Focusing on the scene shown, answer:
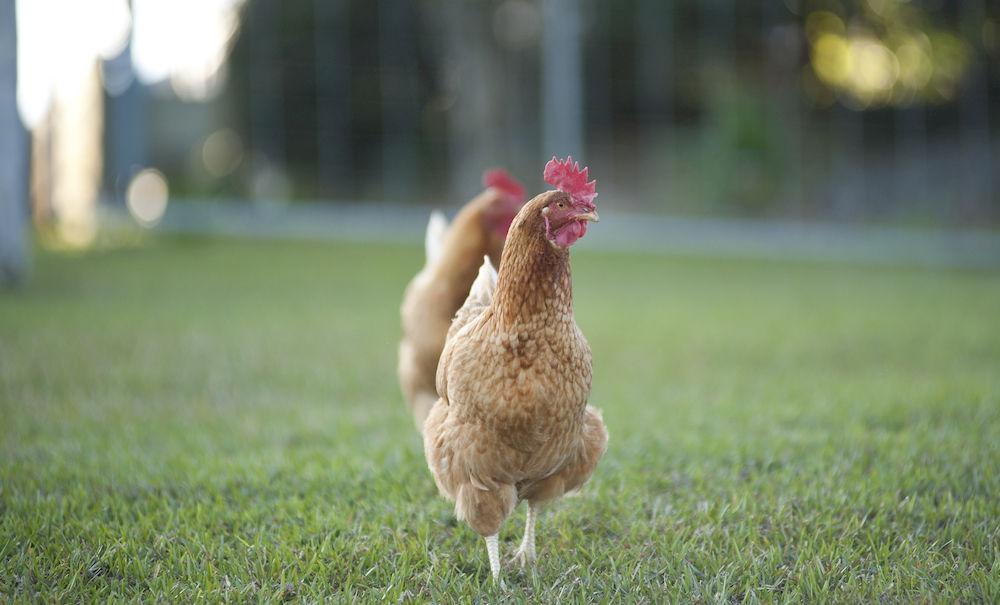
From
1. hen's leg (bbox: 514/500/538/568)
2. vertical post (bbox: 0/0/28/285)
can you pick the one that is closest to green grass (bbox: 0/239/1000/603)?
hen's leg (bbox: 514/500/538/568)

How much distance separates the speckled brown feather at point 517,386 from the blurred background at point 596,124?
11358mm

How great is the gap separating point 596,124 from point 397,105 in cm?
334

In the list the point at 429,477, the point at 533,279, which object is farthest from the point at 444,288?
the point at 533,279

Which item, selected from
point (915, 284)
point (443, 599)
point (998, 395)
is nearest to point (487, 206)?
point (443, 599)

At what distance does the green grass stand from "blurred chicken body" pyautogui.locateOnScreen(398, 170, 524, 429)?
16.2 inches

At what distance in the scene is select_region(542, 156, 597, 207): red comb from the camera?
2.56m

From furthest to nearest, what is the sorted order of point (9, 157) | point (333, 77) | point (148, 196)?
1. point (148, 196)
2. point (333, 77)
3. point (9, 157)

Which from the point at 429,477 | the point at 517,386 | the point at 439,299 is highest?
the point at 439,299

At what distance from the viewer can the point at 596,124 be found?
46.6ft

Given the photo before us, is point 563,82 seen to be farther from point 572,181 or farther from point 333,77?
point 572,181

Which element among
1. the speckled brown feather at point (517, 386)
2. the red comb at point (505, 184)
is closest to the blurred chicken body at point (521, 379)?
the speckled brown feather at point (517, 386)

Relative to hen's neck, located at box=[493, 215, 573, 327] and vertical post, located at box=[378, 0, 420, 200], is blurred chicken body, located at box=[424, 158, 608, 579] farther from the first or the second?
vertical post, located at box=[378, 0, 420, 200]

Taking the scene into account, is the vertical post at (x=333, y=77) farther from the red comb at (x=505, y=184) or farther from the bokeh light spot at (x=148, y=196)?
the red comb at (x=505, y=184)

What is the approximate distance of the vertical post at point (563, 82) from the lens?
13.9 m
